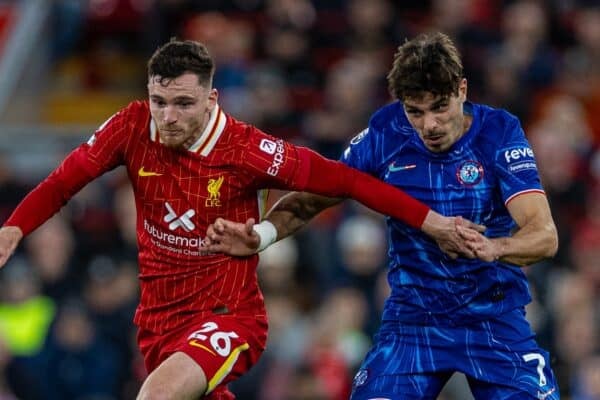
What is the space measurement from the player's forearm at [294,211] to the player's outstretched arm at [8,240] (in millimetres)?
1326

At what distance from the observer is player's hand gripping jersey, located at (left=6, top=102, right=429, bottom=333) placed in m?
7.48

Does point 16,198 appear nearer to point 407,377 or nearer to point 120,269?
point 120,269

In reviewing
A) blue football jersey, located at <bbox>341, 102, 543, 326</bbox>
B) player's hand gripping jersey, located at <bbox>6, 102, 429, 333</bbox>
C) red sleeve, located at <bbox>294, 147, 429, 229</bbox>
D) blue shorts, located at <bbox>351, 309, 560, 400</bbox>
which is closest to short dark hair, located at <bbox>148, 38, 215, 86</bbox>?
player's hand gripping jersey, located at <bbox>6, 102, 429, 333</bbox>

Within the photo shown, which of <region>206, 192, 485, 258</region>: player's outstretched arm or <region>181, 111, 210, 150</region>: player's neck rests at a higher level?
<region>181, 111, 210, 150</region>: player's neck

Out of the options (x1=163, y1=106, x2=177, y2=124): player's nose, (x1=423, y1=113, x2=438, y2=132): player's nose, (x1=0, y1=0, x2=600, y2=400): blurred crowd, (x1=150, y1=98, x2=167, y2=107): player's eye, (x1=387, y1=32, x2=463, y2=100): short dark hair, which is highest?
(x1=387, y1=32, x2=463, y2=100): short dark hair

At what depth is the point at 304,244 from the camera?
12117mm

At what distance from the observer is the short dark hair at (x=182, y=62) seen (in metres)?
7.32

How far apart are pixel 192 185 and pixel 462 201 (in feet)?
4.42

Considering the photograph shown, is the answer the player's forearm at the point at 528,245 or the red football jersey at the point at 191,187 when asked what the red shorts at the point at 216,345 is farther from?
the player's forearm at the point at 528,245

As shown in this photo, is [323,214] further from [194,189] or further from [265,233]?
[194,189]

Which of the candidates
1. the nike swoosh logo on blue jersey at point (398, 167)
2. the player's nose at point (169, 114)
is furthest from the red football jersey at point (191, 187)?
the nike swoosh logo on blue jersey at point (398, 167)

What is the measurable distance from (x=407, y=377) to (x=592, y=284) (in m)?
5.04

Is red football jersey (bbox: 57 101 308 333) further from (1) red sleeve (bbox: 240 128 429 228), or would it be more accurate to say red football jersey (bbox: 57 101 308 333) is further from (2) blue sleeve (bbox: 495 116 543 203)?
(2) blue sleeve (bbox: 495 116 543 203)

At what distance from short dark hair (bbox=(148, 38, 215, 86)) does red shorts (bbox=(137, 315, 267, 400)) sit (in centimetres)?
121
